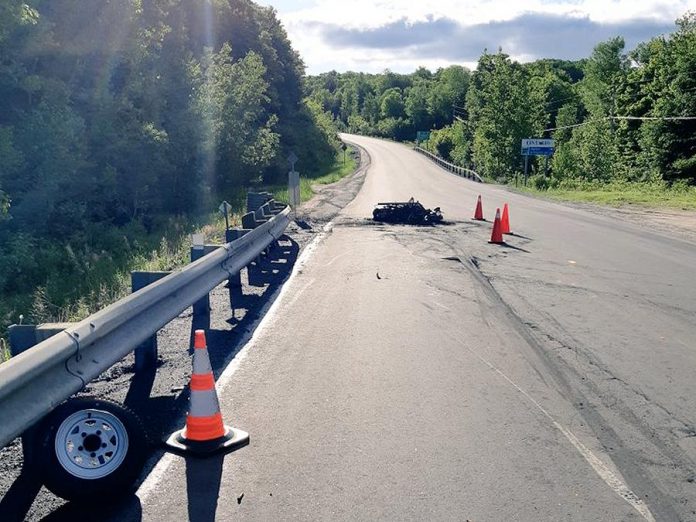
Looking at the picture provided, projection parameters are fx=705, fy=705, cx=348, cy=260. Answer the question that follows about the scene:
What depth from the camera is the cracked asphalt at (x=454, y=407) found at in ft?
13.3

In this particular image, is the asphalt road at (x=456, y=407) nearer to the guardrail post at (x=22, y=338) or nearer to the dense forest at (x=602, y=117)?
the guardrail post at (x=22, y=338)

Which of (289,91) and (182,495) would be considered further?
(289,91)

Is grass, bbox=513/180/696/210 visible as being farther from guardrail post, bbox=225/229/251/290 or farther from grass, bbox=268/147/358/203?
guardrail post, bbox=225/229/251/290

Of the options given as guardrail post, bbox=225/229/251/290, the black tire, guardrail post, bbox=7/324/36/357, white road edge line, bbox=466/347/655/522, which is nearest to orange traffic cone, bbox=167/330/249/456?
the black tire

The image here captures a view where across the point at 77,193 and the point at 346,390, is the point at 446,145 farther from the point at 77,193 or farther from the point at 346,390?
the point at 346,390

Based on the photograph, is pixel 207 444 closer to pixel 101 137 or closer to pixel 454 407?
pixel 454 407

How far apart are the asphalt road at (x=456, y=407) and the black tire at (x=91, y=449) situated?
Result: 18 cm

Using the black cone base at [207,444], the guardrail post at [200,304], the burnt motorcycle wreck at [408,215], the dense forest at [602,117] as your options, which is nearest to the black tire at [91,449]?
the black cone base at [207,444]

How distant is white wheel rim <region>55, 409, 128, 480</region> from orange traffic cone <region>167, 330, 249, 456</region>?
1.84 feet

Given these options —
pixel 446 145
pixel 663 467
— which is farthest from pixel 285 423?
pixel 446 145

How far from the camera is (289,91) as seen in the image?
71250 mm

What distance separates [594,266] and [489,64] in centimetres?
9286

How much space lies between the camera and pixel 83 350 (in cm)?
452

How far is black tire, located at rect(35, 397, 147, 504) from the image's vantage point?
3984 millimetres
